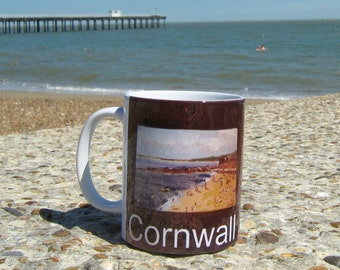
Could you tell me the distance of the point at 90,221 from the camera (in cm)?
161

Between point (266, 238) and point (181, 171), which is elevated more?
point (181, 171)

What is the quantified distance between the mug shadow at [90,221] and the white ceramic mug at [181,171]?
159mm

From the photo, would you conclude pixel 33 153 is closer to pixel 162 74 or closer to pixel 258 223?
pixel 258 223

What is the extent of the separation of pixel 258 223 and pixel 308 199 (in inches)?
14.1

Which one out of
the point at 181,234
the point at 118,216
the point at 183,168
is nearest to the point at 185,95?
the point at 183,168

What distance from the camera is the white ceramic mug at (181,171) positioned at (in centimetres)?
126

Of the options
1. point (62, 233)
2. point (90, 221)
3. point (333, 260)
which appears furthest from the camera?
point (90, 221)

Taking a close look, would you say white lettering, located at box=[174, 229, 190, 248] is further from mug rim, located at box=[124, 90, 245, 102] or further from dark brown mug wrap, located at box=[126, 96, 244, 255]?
mug rim, located at box=[124, 90, 245, 102]

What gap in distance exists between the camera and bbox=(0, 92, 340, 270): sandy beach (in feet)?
4.44

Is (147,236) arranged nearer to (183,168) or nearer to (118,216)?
(183,168)

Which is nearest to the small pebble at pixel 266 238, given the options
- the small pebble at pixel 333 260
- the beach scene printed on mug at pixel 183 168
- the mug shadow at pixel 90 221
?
the small pebble at pixel 333 260

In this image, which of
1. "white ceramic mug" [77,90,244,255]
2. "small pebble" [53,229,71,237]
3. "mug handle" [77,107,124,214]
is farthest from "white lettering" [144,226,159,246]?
"small pebble" [53,229,71,237]

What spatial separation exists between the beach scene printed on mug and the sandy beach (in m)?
0.15

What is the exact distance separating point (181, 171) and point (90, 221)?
45 centimetres
